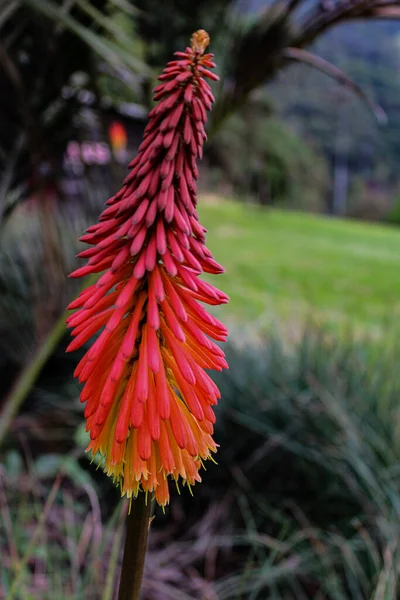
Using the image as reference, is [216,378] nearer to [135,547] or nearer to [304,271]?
[135,547]

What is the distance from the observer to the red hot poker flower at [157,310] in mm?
671

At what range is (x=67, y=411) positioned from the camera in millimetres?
2900

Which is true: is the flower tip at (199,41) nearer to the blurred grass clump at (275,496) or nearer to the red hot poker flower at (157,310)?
the red hot poker flower at (157,310)

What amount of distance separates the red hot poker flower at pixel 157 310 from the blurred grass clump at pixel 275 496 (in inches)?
45.6

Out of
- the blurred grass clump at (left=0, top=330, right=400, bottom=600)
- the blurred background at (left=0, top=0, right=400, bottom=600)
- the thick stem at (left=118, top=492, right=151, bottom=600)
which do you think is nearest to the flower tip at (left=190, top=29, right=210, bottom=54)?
the thick stem at (left=118, top=492, right=151, bottom=600)

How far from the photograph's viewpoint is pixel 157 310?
688 mm

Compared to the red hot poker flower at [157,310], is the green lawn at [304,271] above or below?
below

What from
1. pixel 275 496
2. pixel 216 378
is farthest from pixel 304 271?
pixel 275 496

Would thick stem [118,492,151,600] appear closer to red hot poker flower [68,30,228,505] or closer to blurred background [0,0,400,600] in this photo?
red hot poker flower [68,30,228,505]

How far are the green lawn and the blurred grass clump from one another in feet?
1.57

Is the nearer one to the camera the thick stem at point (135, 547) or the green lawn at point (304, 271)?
the thick stem at point (135, 547)

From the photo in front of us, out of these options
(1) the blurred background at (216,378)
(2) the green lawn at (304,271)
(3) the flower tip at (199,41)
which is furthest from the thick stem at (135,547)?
(2) the green lawn at (304,271)

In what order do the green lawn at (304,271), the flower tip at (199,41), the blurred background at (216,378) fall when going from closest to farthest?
1. the flower tip at (199,41)
2. the blurred background at (216,378)
3. the green lawn at (304,271)

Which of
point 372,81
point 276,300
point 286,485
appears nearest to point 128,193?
point 286,485
